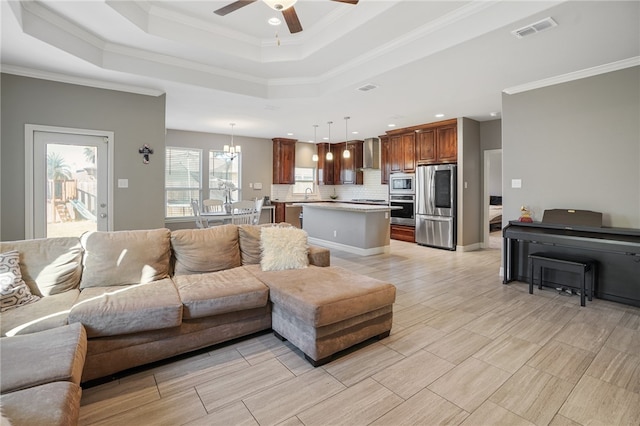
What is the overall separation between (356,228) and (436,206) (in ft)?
6.31

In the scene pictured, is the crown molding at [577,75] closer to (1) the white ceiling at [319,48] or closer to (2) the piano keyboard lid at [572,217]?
(1) the white ceiling at [319,48]

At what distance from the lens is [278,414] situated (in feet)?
5.92

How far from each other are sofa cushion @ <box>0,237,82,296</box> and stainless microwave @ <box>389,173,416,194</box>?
20.7 ft

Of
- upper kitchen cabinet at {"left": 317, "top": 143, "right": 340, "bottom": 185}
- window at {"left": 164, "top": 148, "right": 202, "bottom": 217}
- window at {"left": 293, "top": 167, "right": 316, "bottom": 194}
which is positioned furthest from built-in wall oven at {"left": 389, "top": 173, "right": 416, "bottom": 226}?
window at {"left": 164, "top": 148, "right": 202, "bottom": 217}

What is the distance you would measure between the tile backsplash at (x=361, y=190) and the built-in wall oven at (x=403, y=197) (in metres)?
1.04

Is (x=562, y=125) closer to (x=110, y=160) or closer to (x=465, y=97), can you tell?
(x=465, y=97)

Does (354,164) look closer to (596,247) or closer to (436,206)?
(436,206)

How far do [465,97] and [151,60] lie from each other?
14.8 ft

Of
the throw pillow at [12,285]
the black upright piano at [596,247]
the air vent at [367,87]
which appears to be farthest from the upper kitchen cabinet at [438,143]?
the throw pillow at [12,285]

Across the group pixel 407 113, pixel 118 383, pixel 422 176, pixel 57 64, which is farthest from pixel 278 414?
pixel 422 176

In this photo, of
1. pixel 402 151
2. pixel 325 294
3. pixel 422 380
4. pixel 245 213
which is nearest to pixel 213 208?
pixel 245 213

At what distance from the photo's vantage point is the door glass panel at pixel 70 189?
4133 mm

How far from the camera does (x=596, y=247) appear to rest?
3.42 meters

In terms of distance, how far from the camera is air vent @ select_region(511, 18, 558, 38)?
2.78 meters
